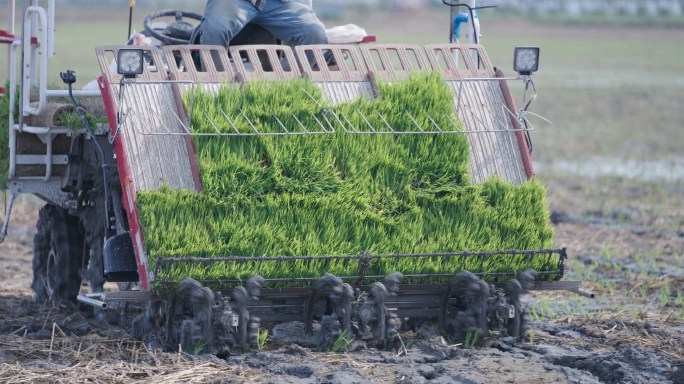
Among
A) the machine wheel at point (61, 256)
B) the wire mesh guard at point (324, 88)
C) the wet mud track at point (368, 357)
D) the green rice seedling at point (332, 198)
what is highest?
the wire mesh guard at point (324, 88)

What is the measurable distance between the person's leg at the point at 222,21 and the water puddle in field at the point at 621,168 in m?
10.5

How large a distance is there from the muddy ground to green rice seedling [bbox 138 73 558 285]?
1.82 ft

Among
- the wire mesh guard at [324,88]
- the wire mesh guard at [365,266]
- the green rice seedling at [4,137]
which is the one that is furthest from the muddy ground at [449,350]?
the wire mesh guard at [324,88]

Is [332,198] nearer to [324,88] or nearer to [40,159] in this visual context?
[324,88]

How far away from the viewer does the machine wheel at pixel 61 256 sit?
34.2 feet

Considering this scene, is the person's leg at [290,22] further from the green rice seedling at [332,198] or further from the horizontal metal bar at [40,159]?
the horizontal metal bar at [40,159]

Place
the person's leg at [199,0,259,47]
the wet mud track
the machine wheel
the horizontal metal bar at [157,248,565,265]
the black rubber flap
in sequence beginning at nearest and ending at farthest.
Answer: the wet mud track → the horizontal metal bar at [157,248,565,265] → the black rubber flap → the person's leg at [199,0,259,47] → the machine wheel

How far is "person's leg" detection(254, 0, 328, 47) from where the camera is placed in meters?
9.88

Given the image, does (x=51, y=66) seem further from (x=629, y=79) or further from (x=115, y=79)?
(x=115, y=79)

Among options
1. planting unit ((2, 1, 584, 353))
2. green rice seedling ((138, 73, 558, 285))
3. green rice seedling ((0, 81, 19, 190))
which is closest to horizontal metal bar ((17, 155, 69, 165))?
planting unit ((2, 1, 584, 353))

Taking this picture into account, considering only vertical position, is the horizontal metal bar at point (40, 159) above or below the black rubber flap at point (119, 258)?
above

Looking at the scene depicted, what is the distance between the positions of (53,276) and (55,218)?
0.49 metres

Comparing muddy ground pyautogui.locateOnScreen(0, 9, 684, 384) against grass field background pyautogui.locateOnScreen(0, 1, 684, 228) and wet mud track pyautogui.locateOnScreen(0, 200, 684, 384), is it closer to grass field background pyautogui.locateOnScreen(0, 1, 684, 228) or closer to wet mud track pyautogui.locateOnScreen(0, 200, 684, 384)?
wet mud track pyautogui.locateOnScreen(0, 200, 684, 384)

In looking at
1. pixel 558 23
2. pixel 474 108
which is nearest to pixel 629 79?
pixel 558 23
